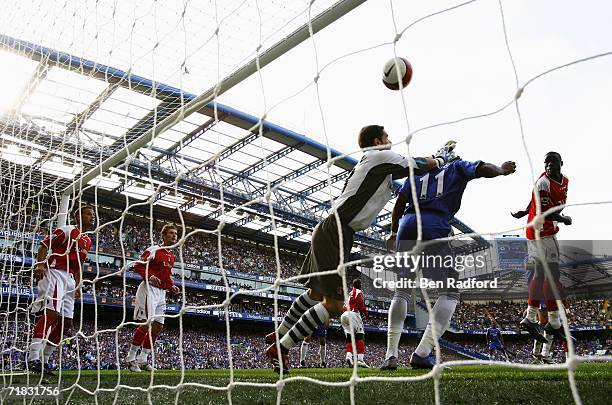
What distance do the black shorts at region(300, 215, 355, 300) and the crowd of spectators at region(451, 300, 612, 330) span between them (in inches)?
986

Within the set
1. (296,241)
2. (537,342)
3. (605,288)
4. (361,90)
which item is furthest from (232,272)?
(361,90)

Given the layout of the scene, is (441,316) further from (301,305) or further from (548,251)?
(548,251)

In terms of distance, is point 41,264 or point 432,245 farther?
point 41,264

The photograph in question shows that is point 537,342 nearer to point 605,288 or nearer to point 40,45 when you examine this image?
point 40,45

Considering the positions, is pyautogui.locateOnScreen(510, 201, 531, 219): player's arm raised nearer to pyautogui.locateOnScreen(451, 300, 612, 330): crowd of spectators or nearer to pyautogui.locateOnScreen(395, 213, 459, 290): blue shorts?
pyautogui.locateOnScreen(395, 213, 459, 290): blue shorts

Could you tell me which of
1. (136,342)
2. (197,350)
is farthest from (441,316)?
(197,350)

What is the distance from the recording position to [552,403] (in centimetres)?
213

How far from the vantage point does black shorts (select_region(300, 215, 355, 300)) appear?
2945mm

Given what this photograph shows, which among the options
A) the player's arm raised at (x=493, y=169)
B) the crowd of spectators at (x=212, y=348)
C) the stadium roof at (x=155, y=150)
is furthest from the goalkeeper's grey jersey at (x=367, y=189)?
the crowd of spectators at (x=212, y=348)

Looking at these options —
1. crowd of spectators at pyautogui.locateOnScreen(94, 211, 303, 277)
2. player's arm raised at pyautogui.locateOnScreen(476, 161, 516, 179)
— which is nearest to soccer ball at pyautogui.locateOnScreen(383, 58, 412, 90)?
player's arm raised at pyautogui.locateOnScreen(476, 161, 516, 179)

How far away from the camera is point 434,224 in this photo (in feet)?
12.6

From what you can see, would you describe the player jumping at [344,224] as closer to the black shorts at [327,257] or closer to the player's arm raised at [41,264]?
the black shorts at [327,257]

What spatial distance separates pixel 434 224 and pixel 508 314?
2782 cm

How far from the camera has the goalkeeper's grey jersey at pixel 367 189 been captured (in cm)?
307
